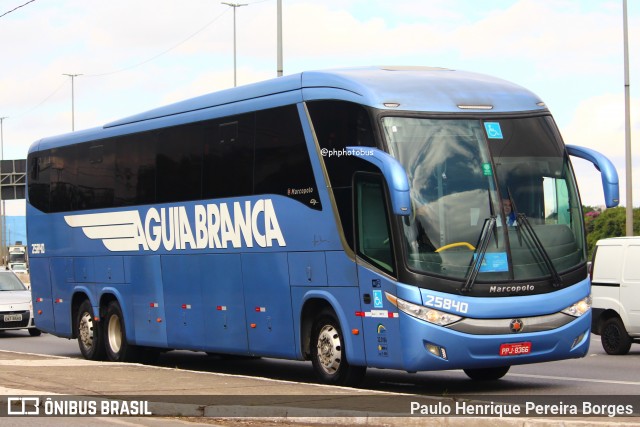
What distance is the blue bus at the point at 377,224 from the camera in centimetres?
1377

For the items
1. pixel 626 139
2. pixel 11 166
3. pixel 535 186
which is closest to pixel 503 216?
pixel 535 186

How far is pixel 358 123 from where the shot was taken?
14477 mm

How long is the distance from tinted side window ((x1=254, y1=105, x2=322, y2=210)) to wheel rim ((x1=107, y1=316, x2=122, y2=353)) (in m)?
5.45

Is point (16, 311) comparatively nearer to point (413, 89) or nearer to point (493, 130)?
point (413, 89)

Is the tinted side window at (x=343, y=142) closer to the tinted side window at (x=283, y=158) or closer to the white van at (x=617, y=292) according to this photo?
the tinted side window at (x=283, y=158)

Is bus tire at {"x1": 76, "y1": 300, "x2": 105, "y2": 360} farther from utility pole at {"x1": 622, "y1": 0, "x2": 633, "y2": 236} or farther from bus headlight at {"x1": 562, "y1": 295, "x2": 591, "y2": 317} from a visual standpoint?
utility pole at {"x1": 622, "y1": 0, "x2": 633, "y2": 236}

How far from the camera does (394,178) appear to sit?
43.5ft

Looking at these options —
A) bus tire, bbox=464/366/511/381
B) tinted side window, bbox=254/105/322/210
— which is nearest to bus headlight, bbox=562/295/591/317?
bus tire, bbox=464/366/511/381

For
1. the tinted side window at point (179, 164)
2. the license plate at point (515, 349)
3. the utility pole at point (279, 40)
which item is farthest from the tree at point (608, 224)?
the license plate at point (515, 349)

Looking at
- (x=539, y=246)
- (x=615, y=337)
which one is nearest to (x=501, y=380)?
(x=539, y=246)

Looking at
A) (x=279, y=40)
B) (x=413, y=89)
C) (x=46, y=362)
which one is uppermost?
A: (x=279, y=40)

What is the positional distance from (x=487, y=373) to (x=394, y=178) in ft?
13.3

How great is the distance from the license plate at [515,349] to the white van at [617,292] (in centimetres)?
752

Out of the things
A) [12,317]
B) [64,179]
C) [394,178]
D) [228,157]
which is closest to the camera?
[394,178]
